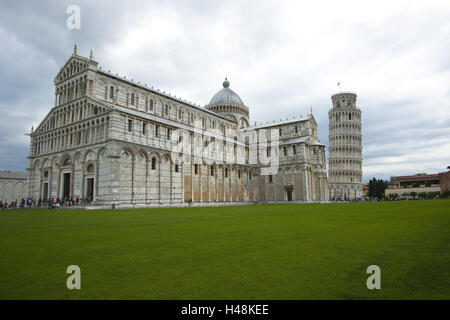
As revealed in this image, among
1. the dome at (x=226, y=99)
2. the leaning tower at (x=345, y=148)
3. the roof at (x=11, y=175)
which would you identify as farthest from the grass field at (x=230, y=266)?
the leaning tower at (x=345, y=148)

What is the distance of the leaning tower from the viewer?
84.3 meters

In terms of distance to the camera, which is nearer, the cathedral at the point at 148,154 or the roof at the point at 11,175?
the cathedral at the point at 148,154

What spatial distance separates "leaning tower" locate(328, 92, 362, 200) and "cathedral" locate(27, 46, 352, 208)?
33.4 metres

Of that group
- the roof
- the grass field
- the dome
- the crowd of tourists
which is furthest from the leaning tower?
the grass field

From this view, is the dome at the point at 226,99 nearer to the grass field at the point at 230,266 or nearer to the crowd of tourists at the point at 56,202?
the crowd of tourists at the point at 56,202

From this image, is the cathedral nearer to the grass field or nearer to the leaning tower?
the grass field

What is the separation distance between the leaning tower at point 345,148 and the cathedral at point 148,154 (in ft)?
109

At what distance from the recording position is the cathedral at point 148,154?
3203 centimetres

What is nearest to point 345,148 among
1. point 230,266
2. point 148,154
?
point 148,154

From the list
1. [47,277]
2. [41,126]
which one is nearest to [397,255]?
[47,277]

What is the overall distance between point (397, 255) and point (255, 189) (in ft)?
162

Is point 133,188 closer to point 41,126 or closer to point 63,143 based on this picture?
point 63,143

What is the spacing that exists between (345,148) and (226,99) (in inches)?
1679
